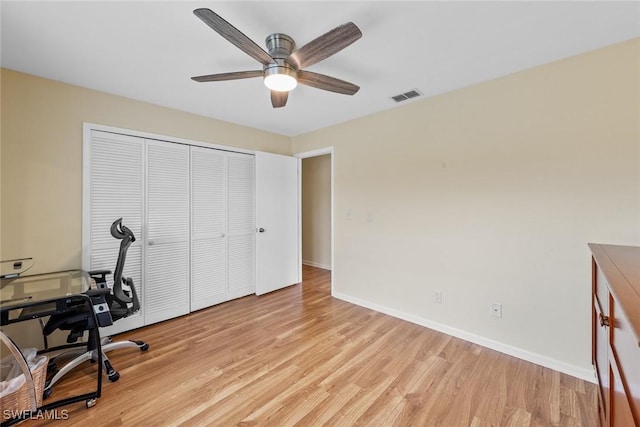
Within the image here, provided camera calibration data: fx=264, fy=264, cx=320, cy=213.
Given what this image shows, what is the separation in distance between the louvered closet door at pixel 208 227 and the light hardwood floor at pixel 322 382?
0.55 metres

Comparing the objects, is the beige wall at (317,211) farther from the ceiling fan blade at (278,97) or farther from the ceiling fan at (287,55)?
the ceiling fan at (287,55)

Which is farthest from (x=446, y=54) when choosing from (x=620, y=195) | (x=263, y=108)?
(x=263, y=108)

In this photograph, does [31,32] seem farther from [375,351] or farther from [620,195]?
[620,195]

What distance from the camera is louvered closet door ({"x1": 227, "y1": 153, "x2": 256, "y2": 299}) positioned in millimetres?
3465

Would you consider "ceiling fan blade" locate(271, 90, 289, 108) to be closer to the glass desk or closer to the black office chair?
the black office chair

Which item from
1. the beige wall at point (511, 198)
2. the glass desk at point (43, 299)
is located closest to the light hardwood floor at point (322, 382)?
the glass desk at point (43, 299)

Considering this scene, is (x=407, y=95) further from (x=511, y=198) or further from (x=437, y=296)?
(x=437, y=296)

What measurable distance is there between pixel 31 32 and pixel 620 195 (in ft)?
13.0

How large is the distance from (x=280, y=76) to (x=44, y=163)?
2.19 meters

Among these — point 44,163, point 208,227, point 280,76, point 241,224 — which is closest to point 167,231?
point 208,227

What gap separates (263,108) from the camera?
2975 millimetres

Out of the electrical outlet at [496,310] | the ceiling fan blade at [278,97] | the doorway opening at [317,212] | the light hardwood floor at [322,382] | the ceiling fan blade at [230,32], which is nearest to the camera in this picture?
the ceiling fan blade at [230,32]

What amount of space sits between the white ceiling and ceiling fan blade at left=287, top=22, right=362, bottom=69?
193 millimetres

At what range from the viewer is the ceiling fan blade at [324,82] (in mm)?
1786
